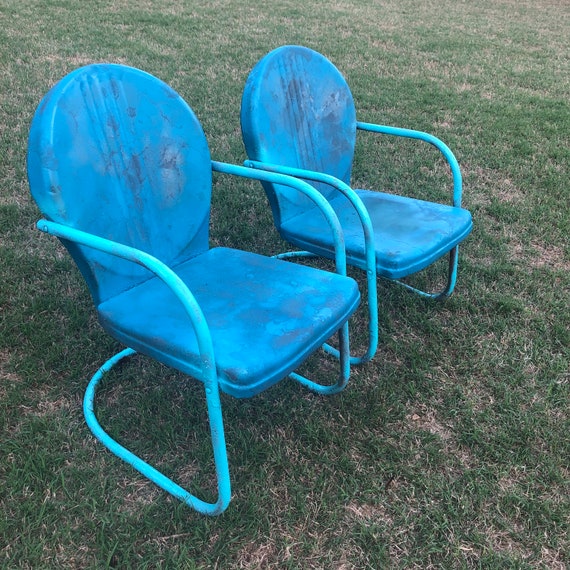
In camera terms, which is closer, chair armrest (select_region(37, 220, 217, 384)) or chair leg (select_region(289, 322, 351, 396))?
chair armrest (select_region(37, 220, 217, 384))

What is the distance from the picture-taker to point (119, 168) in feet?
5.40

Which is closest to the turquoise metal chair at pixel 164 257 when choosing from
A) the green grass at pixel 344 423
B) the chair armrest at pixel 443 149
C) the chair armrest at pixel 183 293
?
the chair armrest at pixel 183 293

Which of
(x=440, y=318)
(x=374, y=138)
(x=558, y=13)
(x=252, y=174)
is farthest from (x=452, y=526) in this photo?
(x=558, y=13)

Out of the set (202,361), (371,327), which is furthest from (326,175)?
(202,361)

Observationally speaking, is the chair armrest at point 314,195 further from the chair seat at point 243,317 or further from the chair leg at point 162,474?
the chair leg at point 162,474

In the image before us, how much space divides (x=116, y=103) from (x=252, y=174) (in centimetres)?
45

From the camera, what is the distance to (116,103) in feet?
5.32

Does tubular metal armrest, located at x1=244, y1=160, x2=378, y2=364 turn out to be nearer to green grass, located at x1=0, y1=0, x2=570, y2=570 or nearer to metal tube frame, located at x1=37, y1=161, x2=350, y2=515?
metal tube frame, located at x1=37, y1=161, x2=350, y2=515

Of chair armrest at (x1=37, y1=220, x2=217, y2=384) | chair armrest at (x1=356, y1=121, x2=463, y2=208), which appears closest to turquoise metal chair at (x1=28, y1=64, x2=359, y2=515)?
chair armrest at (x1=37, y1=220, x2=217, y2=384)

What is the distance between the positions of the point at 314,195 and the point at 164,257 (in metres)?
0.51

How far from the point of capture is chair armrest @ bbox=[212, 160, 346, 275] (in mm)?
1704

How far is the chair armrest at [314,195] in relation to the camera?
1704 mm

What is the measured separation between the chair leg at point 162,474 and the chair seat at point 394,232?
76cm

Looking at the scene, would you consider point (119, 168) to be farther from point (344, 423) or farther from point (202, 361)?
point (344, 423)
